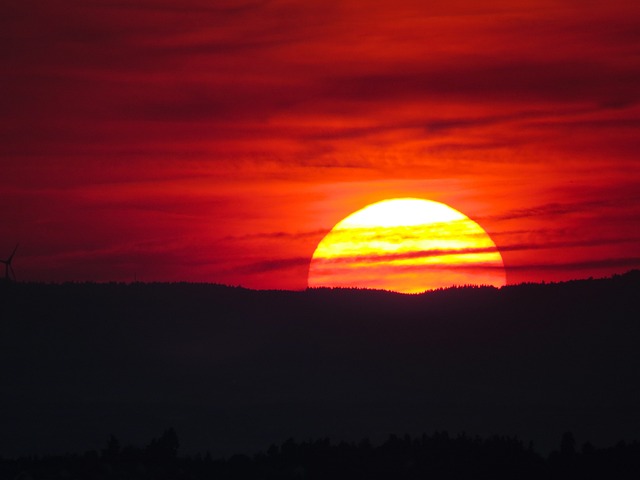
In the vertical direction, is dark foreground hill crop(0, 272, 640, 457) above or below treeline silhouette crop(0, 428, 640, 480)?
above

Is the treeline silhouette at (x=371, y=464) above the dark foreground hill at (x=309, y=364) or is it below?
below

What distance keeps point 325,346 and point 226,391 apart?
345 inches

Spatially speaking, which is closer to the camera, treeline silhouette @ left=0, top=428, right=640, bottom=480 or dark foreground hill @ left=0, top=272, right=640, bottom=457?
treeline silhouette @ left=0, top=428, right=640, bottom=480

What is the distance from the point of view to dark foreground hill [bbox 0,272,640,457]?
52.9 metres

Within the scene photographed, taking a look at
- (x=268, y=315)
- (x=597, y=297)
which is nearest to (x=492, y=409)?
(x=597, y=297)

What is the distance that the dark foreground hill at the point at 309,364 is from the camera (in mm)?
52906

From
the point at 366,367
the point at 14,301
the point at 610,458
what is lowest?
the point at 610,458

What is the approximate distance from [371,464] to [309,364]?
36958mm

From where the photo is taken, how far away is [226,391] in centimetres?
6338

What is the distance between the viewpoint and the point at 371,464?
101 feet

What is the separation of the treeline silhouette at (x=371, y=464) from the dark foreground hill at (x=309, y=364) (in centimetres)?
1598

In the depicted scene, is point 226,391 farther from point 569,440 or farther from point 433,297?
point 569,440

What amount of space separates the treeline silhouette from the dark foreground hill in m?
16.0

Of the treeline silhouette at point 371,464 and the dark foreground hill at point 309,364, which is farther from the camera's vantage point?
the dark foreground hill at point 309,364
